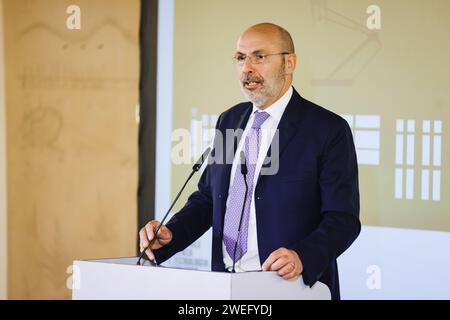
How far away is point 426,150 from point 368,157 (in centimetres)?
30

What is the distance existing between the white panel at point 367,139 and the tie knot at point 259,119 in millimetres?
1225

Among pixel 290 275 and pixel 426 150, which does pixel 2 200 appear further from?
pixel 290 275

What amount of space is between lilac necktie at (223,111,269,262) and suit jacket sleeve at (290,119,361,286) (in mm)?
255

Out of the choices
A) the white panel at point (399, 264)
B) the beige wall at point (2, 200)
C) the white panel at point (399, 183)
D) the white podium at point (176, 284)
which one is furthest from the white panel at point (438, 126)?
the beige wall at point (2, 200)

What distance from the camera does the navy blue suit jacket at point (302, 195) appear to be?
93.0 inches

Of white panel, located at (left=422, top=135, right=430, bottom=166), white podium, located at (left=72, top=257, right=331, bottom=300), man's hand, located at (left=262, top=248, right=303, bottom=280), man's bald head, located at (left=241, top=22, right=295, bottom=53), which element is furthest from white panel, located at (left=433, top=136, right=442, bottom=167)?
man's hand, located at (left=262, top=248, right=303, bottom=280)

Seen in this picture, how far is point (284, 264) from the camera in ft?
6.66

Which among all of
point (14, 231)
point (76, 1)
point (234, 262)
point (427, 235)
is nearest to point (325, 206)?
point (234, 262)

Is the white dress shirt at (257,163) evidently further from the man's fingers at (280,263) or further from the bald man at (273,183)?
the man's fingers at (280,263)

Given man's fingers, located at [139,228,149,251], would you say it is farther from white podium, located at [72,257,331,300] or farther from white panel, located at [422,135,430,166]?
white panel, located at [422,135,430,166]

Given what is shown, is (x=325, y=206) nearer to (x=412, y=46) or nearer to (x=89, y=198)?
(x=412, y=46)
